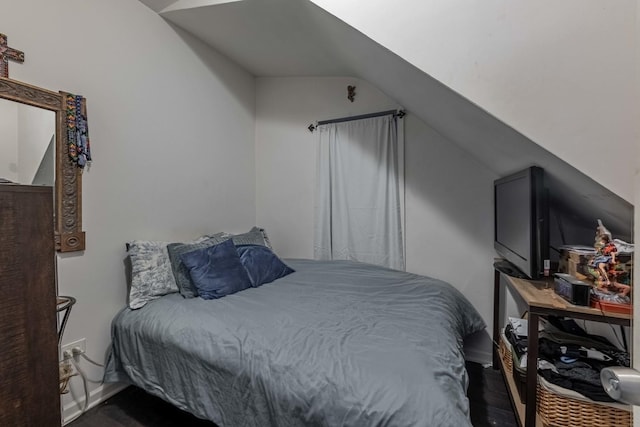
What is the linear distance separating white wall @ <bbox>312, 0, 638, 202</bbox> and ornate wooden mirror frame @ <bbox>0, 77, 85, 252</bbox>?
1.91 m

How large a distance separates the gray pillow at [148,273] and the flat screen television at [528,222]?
83.6 inches

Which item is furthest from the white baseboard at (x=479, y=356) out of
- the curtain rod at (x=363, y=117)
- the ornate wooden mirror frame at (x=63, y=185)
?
the ornate wooden mirror frame at (x=63, y=185)

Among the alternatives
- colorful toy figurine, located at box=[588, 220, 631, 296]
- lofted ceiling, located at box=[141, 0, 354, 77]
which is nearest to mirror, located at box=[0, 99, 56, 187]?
lofted ceiling, located at box=[141, 0, 354, 77]

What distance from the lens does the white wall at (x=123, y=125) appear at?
1603 mm

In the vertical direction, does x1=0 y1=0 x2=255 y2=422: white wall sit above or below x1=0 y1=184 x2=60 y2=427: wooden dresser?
above

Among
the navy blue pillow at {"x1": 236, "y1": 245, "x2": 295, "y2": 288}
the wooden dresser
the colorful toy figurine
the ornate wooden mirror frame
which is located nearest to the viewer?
the wooden dresser

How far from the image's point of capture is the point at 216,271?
1911 millimetres

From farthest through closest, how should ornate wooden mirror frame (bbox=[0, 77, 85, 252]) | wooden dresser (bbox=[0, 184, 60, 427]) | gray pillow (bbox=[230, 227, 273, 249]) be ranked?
gray pillow (bbox=[230, 227, 273, 249]), ornate wooden mirror frame (bbox=[0, 77, 85, 252]), wooden dresser (bbox=[0, 184, 60, 427])

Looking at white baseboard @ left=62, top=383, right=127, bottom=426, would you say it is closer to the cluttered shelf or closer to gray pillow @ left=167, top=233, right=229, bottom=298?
gray pillow @ left=167, top=233, right=229, bottom=298

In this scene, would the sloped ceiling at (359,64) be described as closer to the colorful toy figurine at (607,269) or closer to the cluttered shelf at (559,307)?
the colorful toy figurine at (607,269)

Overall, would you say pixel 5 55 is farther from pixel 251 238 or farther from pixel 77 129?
pixel 251 238

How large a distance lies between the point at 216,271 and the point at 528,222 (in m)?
1.84

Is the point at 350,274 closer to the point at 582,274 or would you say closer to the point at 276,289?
the point at 276,289

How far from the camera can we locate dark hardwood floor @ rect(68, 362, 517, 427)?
5.20ft
